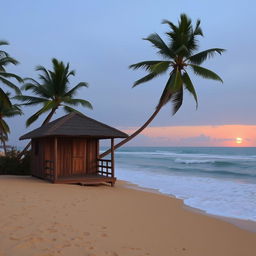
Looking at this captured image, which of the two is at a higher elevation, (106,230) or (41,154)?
(41,154)

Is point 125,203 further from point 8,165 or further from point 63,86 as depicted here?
point 63,86

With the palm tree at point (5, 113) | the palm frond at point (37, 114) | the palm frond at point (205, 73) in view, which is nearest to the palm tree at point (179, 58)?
the palm frond at point (205, 73)

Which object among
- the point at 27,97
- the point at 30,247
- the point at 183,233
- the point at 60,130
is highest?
the point at 27,97

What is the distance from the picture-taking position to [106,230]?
5.70 metres

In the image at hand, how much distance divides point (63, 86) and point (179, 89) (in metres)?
7.72

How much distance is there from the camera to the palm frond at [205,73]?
15.4 m

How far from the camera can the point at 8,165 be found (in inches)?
663

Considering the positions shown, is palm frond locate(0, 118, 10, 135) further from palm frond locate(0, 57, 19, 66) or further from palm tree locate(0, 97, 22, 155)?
palm frond locate(0, 57, 19, 66)

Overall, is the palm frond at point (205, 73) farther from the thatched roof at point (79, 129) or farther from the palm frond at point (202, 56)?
the thatched roof at point (79, 129)

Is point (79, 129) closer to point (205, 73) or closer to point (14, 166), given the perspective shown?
point (14, 166)

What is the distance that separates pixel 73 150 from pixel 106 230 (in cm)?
804

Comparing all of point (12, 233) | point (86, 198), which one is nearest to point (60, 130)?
point (86, 198)

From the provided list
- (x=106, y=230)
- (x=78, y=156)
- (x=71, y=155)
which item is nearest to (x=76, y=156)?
(x=78, y=156)

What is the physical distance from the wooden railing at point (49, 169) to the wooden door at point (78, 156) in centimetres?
100
